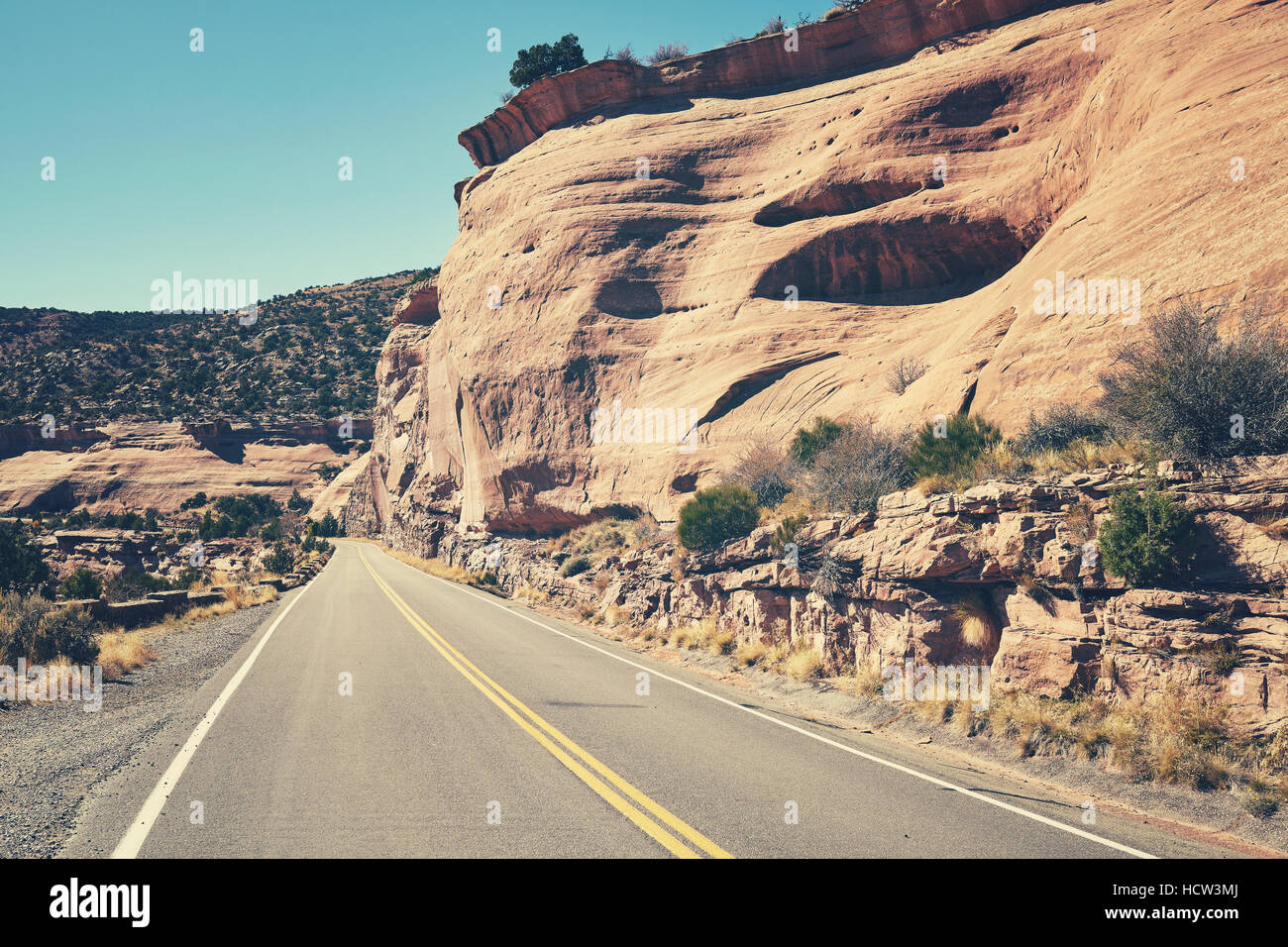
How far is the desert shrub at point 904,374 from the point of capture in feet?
58.4

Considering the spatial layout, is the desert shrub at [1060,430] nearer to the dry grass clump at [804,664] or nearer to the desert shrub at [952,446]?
the desert shrub at [952,446]

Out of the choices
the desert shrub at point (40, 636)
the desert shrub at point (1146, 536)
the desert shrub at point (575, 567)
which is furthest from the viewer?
the desert shrub at point (575, 567)

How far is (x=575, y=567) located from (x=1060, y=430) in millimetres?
14922

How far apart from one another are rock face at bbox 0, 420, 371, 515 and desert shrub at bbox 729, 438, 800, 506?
59605mm

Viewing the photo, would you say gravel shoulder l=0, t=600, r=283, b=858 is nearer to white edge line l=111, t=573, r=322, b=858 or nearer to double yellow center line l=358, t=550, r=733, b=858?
white edge line l=111, t=573, r=322, b=858

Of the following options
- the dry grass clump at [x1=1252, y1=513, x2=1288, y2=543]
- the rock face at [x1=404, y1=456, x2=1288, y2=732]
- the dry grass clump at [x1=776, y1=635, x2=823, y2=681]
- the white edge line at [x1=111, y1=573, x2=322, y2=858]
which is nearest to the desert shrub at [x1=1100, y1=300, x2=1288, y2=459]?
the rock face at [x1=404, y1=456, x2=1288, y2=732]

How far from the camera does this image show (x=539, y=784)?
6105 millimetres

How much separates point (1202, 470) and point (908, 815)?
19.3 ft

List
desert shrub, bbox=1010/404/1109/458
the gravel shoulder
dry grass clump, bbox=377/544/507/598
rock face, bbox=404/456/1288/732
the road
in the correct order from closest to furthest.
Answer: the road
the gravel shoulder
rock face, bbox=404/456/1288/732
desert shrub, bbox=1010/404/1109/458
dry grass clump, bbox=377/544/507/598

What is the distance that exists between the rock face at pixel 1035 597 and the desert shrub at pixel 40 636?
1101 cm

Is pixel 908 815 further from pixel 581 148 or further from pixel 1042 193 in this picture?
pixel 581 148

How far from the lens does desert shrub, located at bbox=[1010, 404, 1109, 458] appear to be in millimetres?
11148

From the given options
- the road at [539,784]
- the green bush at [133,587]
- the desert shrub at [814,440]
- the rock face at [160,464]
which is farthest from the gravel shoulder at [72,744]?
the rock face at [160,464]
